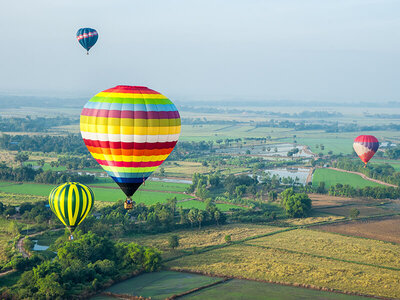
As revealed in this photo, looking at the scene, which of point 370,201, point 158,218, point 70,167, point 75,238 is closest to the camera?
point 75,238

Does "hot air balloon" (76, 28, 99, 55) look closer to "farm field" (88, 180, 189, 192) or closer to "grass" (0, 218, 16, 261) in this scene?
"farm field" (88, 180, 189, 192)

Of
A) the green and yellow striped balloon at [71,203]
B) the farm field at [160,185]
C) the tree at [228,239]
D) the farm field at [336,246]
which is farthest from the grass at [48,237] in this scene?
the farm field at [160,185]

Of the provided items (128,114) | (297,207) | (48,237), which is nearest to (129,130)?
(128,114)

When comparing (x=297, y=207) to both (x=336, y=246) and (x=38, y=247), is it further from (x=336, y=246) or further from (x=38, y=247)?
(x=38, y=247)

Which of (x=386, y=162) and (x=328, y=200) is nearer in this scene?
(x=328, y=200)

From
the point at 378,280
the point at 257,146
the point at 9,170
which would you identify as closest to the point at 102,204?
the point at 9,170

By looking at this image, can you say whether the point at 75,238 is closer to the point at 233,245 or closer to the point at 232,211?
the point at 233,245
